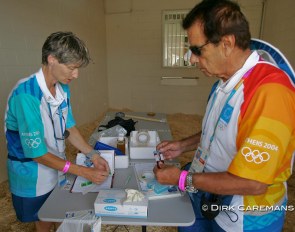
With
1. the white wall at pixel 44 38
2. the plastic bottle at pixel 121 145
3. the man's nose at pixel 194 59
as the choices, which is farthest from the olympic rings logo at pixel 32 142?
the white wall at pixel 44 38

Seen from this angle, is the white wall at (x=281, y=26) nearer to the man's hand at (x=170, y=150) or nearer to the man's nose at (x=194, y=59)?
the man's hand at (x=170, y=150)

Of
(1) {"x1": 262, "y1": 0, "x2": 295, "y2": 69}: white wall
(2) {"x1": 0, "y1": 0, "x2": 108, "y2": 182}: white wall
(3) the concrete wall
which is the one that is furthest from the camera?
(3) the concrete wall

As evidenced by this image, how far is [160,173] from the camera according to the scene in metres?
0.92

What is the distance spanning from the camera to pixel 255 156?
70 centimetres

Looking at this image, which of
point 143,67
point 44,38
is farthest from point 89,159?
point 143,67

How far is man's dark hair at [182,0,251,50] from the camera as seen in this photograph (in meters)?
0.79

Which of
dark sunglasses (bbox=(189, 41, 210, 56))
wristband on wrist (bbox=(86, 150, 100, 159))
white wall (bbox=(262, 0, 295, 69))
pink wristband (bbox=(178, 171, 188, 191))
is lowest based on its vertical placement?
wristband on wrist (bbox=(86, 150, 100, 159))

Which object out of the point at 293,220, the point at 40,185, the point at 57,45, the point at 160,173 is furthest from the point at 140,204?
the point at 293,220

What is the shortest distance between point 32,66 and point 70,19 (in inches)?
50.5

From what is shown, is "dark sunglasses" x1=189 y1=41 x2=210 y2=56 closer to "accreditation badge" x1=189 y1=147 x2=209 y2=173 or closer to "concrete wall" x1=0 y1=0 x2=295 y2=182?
"accreditation badge" x1=189 y1=147 x2=209 y2=173

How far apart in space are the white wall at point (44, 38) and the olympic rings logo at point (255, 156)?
2.36m

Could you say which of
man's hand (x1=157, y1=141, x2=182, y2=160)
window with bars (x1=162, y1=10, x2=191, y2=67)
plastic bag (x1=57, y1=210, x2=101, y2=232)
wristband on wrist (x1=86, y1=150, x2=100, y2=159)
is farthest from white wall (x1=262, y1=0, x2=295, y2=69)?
plastic bag (x1=57, y1=210, x2=101, y2=232)

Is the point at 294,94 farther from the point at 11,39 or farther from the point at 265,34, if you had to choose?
the point at 265,34

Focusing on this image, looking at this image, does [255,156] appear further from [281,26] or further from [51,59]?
[281,26]
